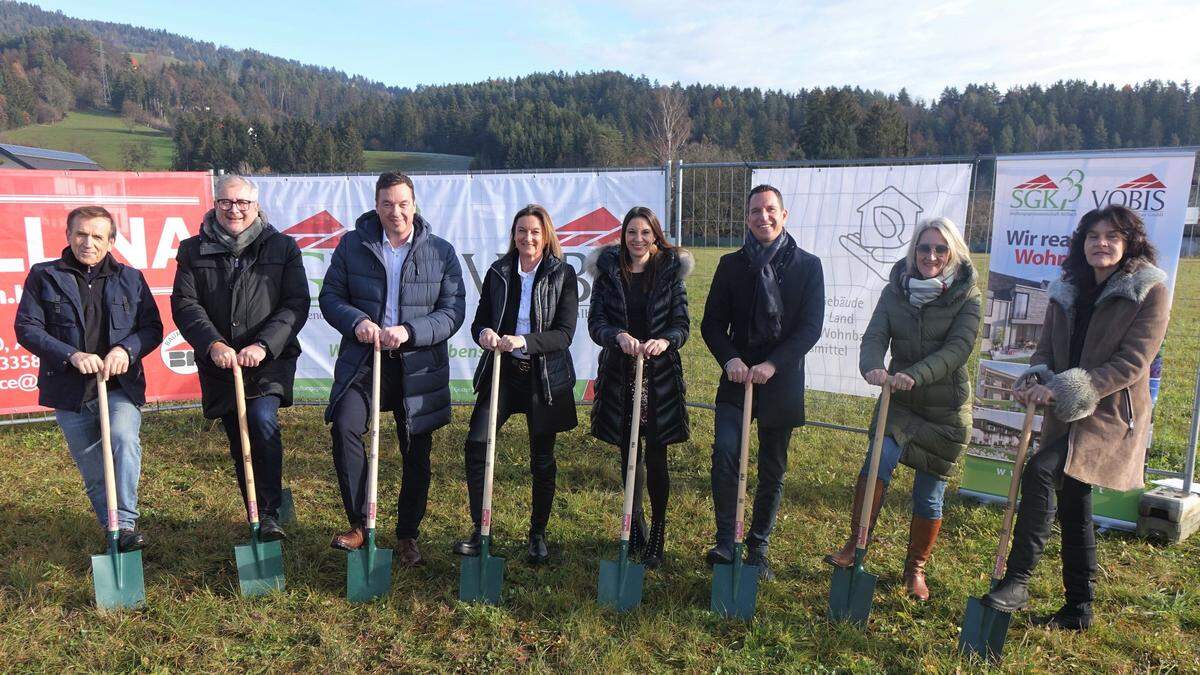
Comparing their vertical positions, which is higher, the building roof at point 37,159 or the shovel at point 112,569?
the building roof at point 37,159

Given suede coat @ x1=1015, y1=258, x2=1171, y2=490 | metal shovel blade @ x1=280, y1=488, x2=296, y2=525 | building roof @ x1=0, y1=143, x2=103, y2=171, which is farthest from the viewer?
building roof @ x1=0, y1=143, x2=103, y2=171

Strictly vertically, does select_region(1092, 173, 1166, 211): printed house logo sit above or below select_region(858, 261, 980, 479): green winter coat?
above

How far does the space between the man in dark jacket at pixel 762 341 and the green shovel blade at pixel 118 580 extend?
2.99 meters

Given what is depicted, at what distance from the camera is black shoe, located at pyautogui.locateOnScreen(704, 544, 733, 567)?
3.71 meters

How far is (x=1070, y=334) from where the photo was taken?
3385mm

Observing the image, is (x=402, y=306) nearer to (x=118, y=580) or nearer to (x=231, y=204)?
(x=231, y=204)

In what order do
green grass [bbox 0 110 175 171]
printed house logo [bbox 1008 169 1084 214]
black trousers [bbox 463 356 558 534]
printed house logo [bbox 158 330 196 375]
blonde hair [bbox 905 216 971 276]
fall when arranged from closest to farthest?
blonde hair [bbox 905 216 971 276] → black trousers [bbox 463 356 558 534] → printed house logo [bbox 1008 169 1084 214] → printed house logo [bbox 158 330 196 375] → green grass [bbox 0 110 175 171]

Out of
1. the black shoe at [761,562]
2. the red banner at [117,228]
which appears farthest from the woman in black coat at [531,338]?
the red banner at [117,228]

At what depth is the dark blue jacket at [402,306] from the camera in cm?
375

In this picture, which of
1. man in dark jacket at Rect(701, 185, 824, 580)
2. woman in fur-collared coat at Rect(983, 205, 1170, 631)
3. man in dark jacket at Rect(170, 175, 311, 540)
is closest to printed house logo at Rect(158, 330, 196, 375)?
man in dark jacket at Rect(170, 175, 311, 540)

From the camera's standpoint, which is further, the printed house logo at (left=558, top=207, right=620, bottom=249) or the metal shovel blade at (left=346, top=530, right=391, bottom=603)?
the printed house logo at (left=558, top=207, right=620, bottom=249)

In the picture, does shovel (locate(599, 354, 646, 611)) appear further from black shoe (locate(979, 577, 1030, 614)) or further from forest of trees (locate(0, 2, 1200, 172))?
forest of trees (locate(0, 2, 1200, 172))

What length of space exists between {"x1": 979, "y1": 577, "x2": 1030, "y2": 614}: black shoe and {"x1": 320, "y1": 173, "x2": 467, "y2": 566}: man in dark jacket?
2934mm

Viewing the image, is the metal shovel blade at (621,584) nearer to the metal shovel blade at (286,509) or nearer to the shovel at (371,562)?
the shovel at (371,562)
